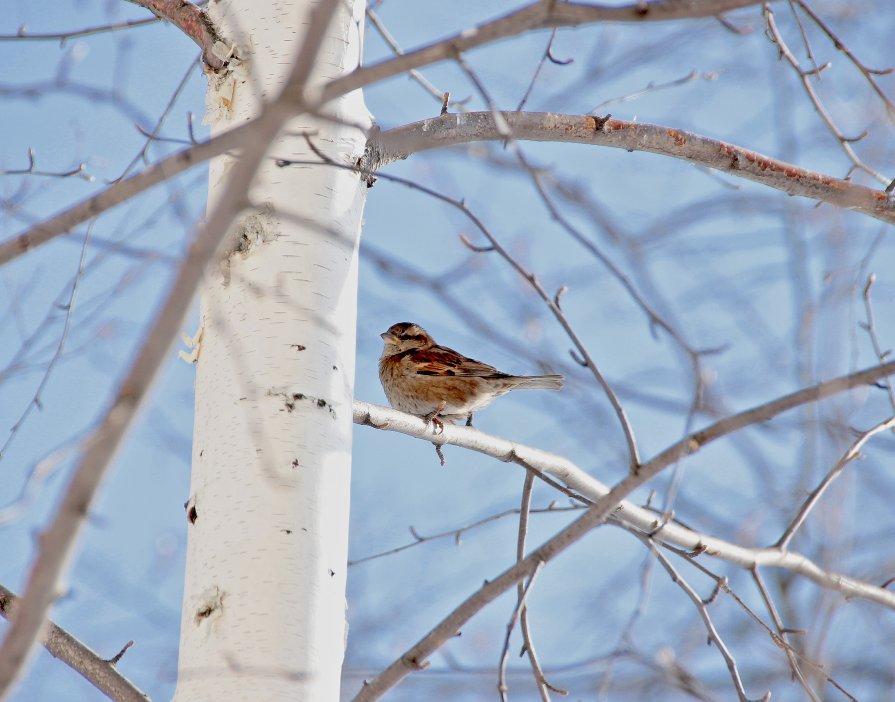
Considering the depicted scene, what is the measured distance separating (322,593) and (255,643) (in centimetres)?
17

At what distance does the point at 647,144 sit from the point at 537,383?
2.89 meters

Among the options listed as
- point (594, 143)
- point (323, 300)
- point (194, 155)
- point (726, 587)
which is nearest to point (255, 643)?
point (323, 300)

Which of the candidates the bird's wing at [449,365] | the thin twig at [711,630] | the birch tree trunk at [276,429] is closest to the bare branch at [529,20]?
the birch tree trunk at [276,429]

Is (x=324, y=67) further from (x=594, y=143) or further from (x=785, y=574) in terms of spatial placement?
(x=785, y=574)

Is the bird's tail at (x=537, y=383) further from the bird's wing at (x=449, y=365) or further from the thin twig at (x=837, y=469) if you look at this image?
the thin twig at (x=837, y=469)

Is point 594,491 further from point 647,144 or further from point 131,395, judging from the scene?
point 131,395

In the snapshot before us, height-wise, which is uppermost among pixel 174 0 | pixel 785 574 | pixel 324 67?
pixel 785 574

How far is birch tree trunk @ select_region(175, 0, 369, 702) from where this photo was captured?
2.06m

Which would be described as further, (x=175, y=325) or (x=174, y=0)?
(x=174, y=0)

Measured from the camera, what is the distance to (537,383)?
19.4ft

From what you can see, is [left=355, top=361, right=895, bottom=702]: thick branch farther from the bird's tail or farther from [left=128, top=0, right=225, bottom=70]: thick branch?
the bird's tail

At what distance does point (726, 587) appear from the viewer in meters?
2.66

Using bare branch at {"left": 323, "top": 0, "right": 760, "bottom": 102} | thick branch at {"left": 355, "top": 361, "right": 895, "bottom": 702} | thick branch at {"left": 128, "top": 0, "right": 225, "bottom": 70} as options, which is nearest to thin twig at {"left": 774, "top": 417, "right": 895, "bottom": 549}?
thick branch at {"left": 355, "top": 361, "right": 895, "bottom": 702}

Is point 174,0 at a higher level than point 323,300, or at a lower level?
higher
